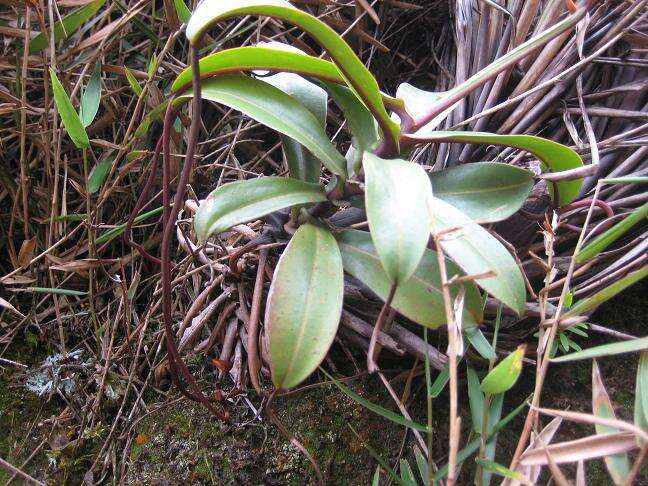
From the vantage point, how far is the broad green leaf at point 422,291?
1.68 ft

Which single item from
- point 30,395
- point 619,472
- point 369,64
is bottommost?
point 30,395

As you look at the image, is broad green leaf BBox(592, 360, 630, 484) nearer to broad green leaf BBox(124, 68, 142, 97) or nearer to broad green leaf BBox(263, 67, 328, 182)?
broad green leaf BBox(263, 67, 328, 182)

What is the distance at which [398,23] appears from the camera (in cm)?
101

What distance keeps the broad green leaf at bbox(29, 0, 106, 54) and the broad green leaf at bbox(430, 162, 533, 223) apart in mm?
708

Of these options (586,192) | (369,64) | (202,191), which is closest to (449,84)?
(369,64)

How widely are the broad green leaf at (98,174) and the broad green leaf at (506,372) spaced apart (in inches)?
27.1

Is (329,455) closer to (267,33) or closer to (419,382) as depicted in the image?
(419,382)

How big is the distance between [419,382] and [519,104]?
1.44 ft

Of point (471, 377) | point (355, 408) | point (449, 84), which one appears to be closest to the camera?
point (471, 377)

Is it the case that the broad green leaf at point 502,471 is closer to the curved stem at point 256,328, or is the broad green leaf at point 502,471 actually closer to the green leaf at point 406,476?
the green leaf at point 406,476

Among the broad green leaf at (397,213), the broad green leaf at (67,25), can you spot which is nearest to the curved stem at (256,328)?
the broad green leaf at (397,213)

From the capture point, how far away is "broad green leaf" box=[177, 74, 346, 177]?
0.57 m

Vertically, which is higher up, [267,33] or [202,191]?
[267,33]

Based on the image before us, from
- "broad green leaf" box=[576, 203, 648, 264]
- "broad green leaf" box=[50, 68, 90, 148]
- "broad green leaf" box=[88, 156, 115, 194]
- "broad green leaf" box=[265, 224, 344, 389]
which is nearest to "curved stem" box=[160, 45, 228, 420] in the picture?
"broad green leaf" box=[265, 224, 344, 389]
